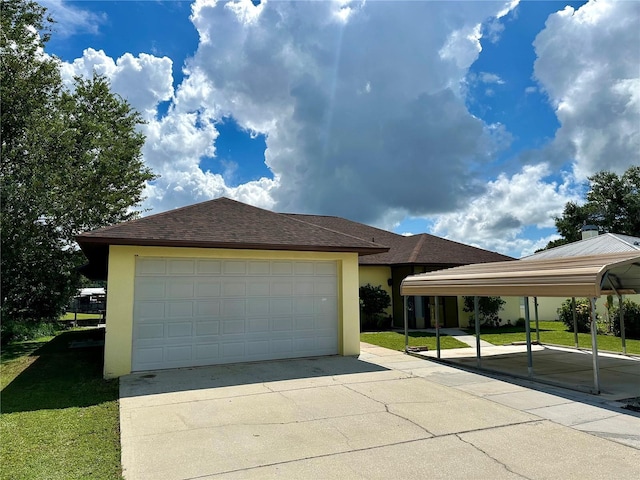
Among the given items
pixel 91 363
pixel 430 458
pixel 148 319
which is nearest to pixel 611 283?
pixel 430 458

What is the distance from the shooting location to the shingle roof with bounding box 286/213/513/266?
19.2 meters

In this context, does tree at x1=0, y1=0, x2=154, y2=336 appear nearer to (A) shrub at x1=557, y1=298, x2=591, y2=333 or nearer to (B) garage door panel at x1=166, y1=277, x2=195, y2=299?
(B) garage door panel at x1=166, y1=277, x2=195, y2=299

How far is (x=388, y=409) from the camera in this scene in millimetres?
6637

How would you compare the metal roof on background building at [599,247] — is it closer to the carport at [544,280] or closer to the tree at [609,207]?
the carport at [544,280]

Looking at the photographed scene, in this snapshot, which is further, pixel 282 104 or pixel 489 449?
pixel 282 104

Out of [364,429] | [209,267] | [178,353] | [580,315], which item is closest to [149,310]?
[178,353]

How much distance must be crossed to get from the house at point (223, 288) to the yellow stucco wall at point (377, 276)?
7.98 meters

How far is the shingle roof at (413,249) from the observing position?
19239mm

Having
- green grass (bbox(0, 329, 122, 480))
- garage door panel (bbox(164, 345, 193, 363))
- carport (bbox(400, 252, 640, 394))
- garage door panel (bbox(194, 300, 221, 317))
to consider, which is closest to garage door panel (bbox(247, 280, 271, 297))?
garage door panel (bbox(194, 300, 221, 317))

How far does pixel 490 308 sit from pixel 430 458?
1613 centimetres

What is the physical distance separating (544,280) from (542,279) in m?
0.06

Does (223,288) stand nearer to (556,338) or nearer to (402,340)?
(402,340)

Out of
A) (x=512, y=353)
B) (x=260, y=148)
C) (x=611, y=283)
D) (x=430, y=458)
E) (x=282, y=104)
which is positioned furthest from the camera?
(x=260, y=148)

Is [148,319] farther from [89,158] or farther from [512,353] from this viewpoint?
[89,158]
